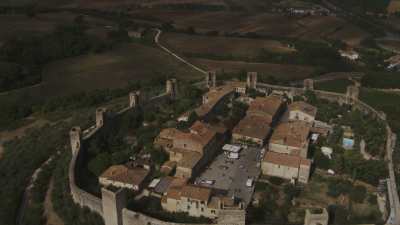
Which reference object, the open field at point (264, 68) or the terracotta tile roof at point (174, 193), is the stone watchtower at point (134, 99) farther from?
the open field at point (264, 68)

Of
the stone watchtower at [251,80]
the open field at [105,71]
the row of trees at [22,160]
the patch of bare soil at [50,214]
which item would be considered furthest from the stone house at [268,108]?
the open field at [105,71]

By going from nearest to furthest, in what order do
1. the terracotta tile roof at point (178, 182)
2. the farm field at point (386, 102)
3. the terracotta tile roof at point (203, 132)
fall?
the terracotta tile roof at point (178, 182) < the terracotta tile roof at point (203, 132) < the farm field at point (386, 102)

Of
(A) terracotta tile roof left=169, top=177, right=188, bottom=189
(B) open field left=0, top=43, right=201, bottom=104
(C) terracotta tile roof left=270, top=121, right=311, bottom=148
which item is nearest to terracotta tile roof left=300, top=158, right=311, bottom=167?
(C) terracotta tile roof left=270, top=121, right=311, bottom=148

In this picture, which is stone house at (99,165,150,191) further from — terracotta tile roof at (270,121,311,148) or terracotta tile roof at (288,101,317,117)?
terracotta tile roof at (288,101,317,117)

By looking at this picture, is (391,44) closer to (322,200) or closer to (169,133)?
(169,133)

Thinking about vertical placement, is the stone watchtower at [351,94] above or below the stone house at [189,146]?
above

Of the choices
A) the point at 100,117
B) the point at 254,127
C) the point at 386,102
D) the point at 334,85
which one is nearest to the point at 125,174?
the point at 100,117
